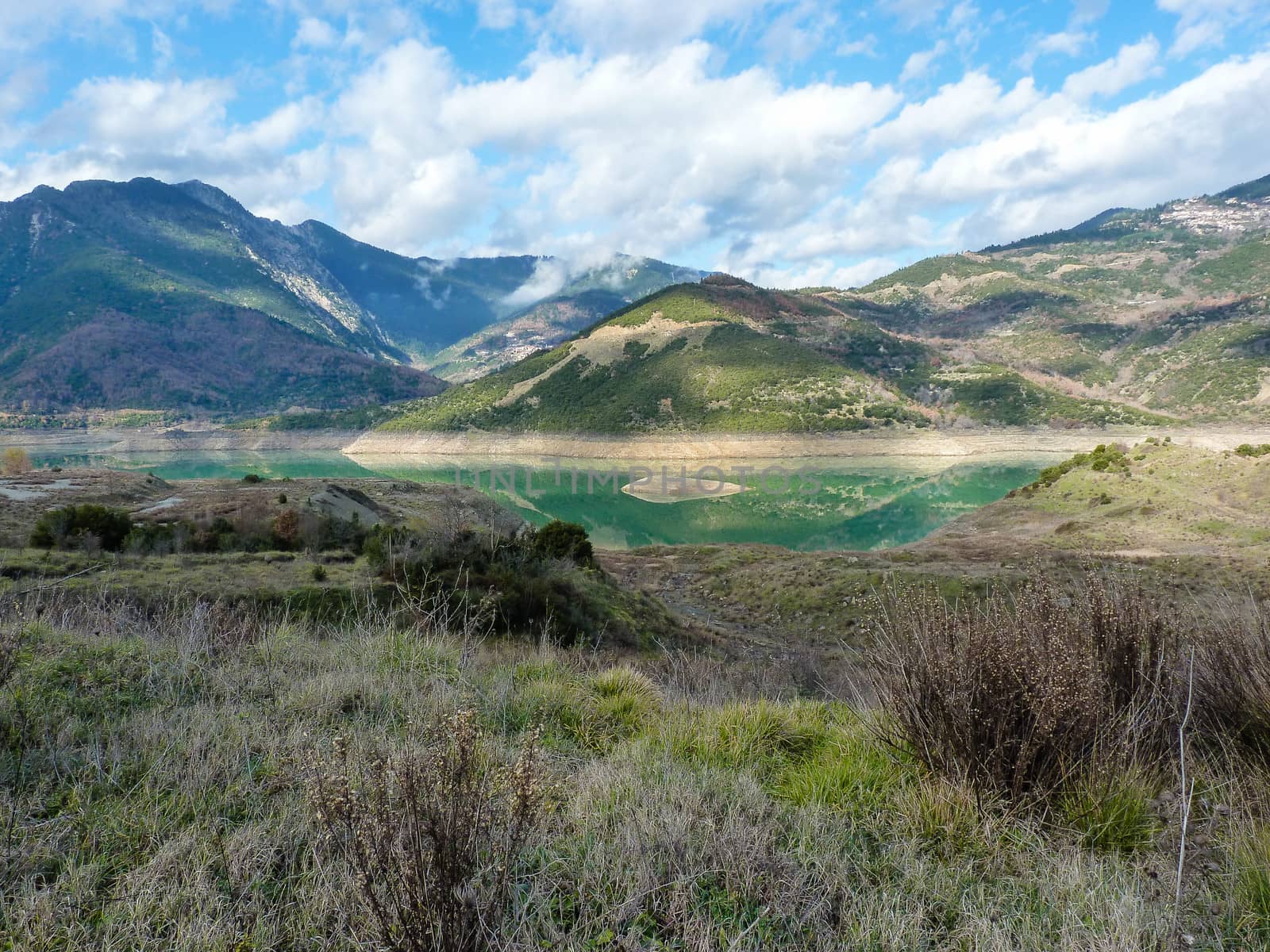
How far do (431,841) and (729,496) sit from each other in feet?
147

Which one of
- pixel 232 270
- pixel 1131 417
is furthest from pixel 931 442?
pixel 232 270

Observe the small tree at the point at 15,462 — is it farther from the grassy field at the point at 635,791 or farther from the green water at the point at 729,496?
the grassy field at the point at 635,791

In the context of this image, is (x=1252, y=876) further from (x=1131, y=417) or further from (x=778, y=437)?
(x=1131, y=417)

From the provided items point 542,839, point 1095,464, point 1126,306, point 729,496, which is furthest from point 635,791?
point 1126,306

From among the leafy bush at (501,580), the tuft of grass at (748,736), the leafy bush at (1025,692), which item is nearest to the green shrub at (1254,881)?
the leafy bush at (1025,692)

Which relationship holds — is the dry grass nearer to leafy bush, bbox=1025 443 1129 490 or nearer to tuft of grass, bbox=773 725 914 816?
tuft of grass, bbox=773 725 914 816

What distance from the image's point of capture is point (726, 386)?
7262cm

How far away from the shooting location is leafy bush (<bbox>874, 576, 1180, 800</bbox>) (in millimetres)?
2229

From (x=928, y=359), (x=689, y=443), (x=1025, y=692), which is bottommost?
(x=1025, y=692)

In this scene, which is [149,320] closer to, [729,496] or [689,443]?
[689,443]

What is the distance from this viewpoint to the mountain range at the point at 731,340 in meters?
72.4

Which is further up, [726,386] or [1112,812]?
[726,386]

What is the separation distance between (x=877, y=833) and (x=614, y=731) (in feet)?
4.47

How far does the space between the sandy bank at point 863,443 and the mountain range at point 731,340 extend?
2395 mm
